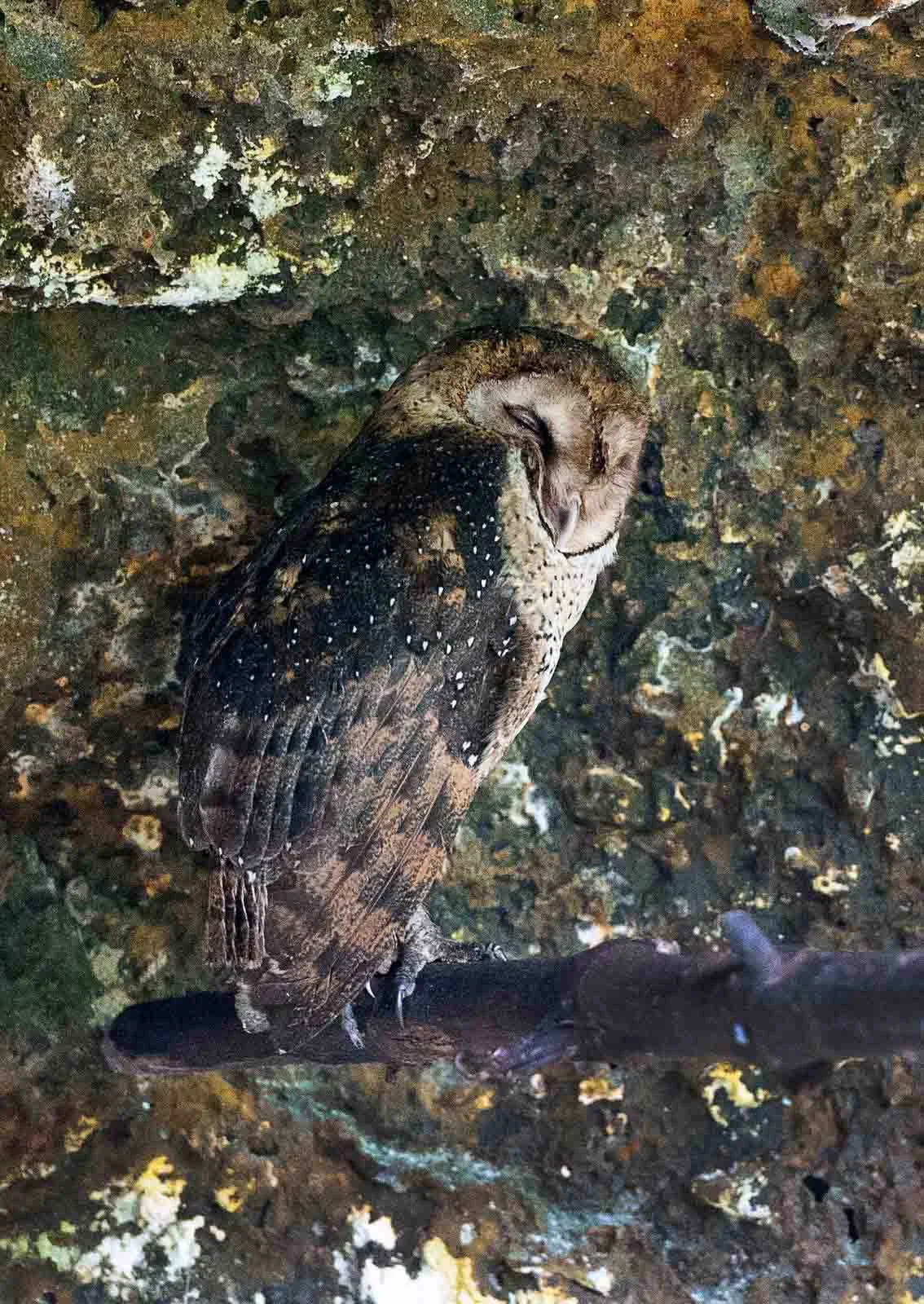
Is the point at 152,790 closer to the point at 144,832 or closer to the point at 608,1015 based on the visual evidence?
the point at 144,832

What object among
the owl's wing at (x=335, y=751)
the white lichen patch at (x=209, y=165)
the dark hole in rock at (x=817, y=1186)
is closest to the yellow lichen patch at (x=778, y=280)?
the owl's wing at (x=335, y=751)

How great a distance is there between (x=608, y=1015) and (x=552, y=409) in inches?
32.5

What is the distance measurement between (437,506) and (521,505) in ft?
0.40

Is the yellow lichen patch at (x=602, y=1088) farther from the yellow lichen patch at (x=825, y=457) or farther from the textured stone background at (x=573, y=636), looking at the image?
the yellow lichen patch at (x=825, y=457)

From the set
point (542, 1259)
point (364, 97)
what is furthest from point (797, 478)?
point (542, 1259)

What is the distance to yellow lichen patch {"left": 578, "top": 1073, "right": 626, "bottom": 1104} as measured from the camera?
258 cm

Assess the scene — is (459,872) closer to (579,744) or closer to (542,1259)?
(579,744)

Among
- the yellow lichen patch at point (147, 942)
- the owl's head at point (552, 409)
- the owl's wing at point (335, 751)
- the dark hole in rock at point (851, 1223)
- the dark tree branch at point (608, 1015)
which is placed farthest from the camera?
the yellow lichen patch at point (147, 942)

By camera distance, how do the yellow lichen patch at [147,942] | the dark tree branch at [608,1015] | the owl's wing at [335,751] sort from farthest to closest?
the yellow lichen patch at [147,942] < the owl's wing at [335,751] < the dark tree branch at [608,1015]

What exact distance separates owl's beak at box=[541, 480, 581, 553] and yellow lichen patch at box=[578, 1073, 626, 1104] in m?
0.89

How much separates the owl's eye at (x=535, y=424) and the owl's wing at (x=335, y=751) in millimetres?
217

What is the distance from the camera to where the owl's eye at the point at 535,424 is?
2199 millimetres

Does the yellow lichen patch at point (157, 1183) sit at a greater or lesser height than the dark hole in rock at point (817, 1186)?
lesser

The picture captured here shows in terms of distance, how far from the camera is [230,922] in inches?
82.3
